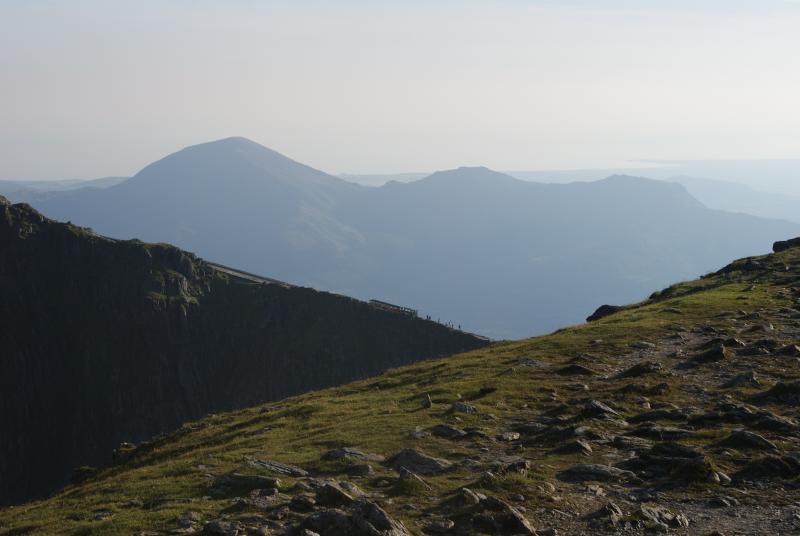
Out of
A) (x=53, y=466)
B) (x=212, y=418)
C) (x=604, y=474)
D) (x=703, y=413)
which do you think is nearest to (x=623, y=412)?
(x=703, y=413)

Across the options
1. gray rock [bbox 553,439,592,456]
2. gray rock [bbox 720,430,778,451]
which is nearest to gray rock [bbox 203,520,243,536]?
gray rock [bbox 553,439,592,456]

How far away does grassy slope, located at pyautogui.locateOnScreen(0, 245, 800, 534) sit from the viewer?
27.2 m

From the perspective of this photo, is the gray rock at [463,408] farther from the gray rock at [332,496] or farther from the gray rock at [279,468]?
the gray rock at [332,496]

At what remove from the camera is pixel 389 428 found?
36156 millimetres

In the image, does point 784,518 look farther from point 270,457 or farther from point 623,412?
→ point 270,457

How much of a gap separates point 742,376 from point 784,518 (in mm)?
18267

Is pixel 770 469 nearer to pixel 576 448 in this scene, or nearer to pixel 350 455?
pixel 576 448

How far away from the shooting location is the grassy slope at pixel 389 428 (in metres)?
27.2

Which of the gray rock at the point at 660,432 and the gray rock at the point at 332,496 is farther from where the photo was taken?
the gray rock at the point at 660,432

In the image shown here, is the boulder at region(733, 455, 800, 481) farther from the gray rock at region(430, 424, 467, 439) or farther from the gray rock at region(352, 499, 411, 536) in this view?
the gray rock at region(352, 499, 411, 536)

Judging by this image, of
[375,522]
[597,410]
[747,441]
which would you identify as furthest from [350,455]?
[747,441]

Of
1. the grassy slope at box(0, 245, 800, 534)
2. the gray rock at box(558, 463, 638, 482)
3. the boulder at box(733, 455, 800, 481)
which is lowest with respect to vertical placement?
the grassy slope at box(0, 245, 800, 534)

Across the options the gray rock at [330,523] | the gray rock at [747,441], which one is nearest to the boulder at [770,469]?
the gray rock at [747,441]

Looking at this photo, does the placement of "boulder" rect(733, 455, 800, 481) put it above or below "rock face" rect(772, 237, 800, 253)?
below
